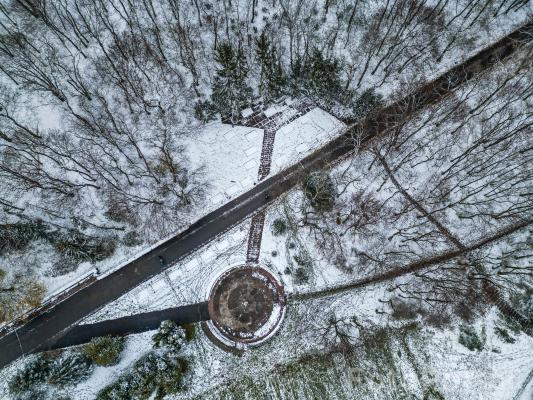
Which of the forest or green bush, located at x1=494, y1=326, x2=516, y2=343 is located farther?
the forest

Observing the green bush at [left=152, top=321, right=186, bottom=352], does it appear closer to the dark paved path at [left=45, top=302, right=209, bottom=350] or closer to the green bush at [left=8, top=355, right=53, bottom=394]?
the dark paved path at [left=45, top=302, right=209, bottom=350]

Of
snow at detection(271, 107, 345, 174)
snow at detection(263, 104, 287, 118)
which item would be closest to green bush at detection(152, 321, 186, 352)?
snow at detection(271, 107, 345, 174)

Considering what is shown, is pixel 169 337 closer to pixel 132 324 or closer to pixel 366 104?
pixel 132 324

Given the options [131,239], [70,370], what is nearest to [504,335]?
[131,239]

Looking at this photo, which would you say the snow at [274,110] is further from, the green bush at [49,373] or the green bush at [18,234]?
the green bush at [49,373]

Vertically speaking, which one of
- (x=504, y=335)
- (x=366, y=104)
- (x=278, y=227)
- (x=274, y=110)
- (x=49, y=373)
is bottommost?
(x=504, y=335)

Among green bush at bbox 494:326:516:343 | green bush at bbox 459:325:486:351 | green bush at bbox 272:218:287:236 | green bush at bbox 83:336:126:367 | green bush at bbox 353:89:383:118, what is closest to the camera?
green bush at bbox 83:336:126:367
